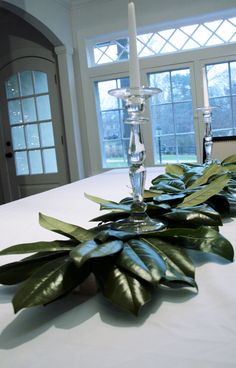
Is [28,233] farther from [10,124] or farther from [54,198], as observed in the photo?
[10,124]

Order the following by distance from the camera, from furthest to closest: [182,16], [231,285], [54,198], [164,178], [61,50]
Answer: [61,50] < [182,16] < [54,198] < [164,178] < [231,285]

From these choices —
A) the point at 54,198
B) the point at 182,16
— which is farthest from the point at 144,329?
the point at 182,16

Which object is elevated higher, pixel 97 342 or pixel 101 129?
pixel 101 129

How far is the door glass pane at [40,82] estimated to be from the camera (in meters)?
4.18

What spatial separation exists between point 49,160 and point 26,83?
90 cm

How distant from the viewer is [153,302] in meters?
0.45

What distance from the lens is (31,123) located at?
14.4ft

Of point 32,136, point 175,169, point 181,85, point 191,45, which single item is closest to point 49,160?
point 32,136

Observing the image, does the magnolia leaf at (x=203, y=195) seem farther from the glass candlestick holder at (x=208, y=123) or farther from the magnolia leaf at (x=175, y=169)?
the glass candlestick holder at (x=208, y=123)

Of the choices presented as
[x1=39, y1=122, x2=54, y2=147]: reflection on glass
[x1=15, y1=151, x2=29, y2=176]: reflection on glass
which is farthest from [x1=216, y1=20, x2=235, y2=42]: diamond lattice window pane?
[x1=15, y1=151, x2=29, y2=176]: reflection on glass

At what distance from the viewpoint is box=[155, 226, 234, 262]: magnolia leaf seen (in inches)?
21.6

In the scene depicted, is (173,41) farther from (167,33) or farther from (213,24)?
(213,24)

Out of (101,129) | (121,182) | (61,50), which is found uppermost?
→ (61,50)

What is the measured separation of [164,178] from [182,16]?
2960 millimetres
